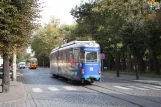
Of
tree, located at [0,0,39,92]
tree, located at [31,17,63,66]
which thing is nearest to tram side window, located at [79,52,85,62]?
tree, located at [0,0,39,92]

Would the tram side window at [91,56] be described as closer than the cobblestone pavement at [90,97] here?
No

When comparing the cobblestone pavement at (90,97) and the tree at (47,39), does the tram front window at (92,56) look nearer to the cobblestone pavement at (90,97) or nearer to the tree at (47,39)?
the cobblestone pavement at (90,97)

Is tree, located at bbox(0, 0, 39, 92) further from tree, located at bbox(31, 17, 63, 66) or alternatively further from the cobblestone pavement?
tree, located at bbox(31, 17, 63, 66)

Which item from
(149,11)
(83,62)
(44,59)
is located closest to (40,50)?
(44,59)

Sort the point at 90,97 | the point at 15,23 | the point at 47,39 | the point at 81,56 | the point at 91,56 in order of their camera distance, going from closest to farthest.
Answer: the point at 90,97 < the point at 15,23 < the point at 81,56 < the point at 91,56 < the point at 47,39

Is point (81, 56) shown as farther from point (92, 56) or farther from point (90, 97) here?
point (90, 97)

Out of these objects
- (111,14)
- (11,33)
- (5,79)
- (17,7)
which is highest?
(111,14)

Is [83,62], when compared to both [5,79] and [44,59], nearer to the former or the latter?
[5,79]

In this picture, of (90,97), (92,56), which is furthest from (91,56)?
(90,97)

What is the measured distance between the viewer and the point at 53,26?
121250 mm

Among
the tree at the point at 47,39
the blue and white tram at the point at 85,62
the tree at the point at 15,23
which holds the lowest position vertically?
the blue and white tram at the point at 85,62

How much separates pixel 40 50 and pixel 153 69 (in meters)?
63.2

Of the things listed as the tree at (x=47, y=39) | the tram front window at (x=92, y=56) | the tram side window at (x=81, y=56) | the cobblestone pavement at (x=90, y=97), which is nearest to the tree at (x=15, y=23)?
the cobblestone pavement at (x=90, y=97)

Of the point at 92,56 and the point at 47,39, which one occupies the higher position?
the point at 47,39
